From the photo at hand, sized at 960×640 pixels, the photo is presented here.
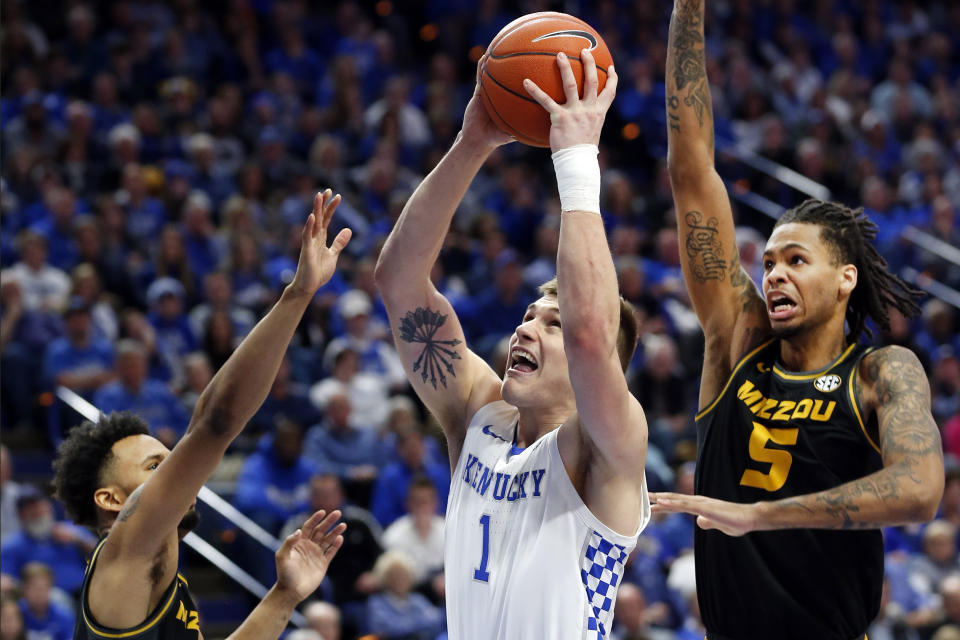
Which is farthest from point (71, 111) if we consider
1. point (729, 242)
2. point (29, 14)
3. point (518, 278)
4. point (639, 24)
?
point (729, 242)

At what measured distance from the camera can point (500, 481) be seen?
11.5ft

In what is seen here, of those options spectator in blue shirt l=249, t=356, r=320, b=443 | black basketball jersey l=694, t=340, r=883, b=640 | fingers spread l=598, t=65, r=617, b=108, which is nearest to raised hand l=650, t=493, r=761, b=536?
black basketball jersey l=694, t=340, r=883, b=640

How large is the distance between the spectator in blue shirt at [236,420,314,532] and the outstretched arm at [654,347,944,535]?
19.2 feet

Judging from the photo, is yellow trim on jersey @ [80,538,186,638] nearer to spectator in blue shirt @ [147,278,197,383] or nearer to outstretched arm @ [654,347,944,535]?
outstretched arm @ [654,347,944,535]

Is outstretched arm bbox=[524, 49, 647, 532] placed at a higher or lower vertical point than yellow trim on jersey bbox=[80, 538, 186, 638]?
higher

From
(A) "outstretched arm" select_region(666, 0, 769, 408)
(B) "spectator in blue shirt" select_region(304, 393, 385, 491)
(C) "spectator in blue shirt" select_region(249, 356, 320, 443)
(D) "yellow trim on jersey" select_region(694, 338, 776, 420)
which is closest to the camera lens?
(D) "yellow trim on jersey" select_region(694, 338, 776, 420)

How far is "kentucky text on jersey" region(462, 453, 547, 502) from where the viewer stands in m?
3.42

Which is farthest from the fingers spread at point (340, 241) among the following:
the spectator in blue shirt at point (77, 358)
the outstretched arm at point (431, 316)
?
the spectator in blue shirt at point (77, 358)

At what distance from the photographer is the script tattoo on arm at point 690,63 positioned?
167 inches

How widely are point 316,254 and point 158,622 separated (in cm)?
121

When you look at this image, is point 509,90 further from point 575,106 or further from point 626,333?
point 626,333

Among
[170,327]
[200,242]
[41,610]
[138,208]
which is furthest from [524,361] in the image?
[138,208]

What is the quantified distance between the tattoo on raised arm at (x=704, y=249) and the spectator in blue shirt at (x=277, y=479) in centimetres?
517

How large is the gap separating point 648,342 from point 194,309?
403 centimetres
